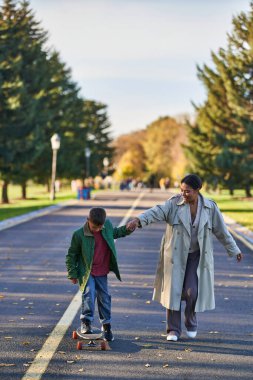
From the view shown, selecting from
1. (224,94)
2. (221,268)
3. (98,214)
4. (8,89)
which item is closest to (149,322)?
(98,214)

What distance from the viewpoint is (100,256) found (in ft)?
27.2

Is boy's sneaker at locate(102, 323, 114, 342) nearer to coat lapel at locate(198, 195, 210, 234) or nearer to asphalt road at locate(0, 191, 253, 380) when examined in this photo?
asphalt road at locate(0, 191, 253, 380)

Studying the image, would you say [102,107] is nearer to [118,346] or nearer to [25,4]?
[25,4]

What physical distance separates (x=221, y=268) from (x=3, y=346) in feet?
26.0

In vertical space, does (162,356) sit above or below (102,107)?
below

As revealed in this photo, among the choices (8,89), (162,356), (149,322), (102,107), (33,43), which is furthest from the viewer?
(102,107)

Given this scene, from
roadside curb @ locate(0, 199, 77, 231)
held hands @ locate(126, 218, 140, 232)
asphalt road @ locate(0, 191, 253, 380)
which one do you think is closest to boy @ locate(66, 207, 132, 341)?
held hands @ locate(126, 218, 140, 232)

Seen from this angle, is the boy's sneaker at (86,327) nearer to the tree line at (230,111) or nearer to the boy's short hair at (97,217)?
the boy's short hair at (97,217)

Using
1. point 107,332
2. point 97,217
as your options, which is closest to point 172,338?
point 107,332

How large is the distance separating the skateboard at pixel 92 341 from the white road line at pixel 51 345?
204 mm

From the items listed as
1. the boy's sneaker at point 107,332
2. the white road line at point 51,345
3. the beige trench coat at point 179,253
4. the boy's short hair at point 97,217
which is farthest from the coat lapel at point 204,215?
the white road line at point 51,345

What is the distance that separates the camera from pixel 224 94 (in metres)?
58.3

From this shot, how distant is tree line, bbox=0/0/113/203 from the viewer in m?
44.9

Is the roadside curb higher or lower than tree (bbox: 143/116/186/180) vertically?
lower
